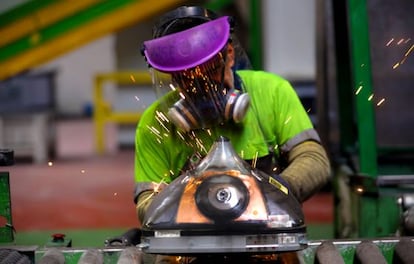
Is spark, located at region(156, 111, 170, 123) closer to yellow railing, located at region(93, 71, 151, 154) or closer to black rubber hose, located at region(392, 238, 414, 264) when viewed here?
black rubber hose, located at region(392, 238, 414, 264)

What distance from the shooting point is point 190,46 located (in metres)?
2.85

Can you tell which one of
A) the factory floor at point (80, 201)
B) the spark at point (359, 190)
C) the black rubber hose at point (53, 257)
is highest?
the spark at point (359, 190)

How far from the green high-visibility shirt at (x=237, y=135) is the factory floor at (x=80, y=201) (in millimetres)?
1865

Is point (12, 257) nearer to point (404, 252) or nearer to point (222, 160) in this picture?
point (222, 160)

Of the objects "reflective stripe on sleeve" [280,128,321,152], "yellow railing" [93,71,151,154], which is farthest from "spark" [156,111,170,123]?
"yellow railing" [93,71,151,154]

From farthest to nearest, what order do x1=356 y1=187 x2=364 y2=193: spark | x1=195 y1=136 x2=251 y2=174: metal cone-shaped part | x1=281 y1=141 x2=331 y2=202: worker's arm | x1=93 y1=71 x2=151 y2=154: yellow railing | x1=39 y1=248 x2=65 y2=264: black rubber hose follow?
x1=93 y1=71 x2=151 y2=154: yellow railing < x1=356 y1=187 x2=364 y2=193: spark < x1=281 y1=141 x2=331 y2=202: worker's arm < x1=39 y1=248 x2=65 y2=264: black rubber hose < x1=195 y1=136 x2=251 y2=174: metal cone-shaped part

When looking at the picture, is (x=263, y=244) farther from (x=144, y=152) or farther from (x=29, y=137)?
(x=29, y=137)

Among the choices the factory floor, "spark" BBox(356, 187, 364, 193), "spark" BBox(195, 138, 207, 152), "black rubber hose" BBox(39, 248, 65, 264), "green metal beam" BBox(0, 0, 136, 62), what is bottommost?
the factory floor

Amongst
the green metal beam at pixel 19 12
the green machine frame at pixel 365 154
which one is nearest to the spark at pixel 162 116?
the green machine frame at pixel 365 154

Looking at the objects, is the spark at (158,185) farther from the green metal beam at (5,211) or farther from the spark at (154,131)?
the green metal beam at (5,211)

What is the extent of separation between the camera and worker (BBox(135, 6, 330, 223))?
2.90 metres

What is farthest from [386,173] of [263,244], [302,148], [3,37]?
[3,37]

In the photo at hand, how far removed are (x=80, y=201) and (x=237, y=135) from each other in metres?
6.01

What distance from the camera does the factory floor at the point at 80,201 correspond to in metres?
7.24
